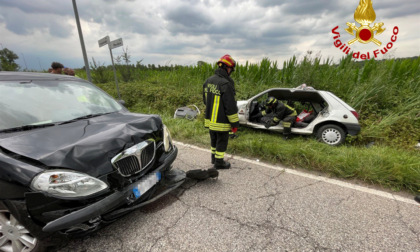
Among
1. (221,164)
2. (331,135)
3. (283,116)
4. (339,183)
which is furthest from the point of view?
(283,116)

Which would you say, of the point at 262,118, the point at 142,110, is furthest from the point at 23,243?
the point at 142,110

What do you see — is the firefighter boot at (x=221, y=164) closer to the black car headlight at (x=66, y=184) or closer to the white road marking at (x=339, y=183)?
the white road marking at (x=339, y=183)

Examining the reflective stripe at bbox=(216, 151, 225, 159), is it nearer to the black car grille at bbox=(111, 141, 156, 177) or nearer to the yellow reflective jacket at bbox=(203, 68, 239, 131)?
the yellow reflective jacket at bbox=(203, 68, 239, 131)

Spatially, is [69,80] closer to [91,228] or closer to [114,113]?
[114,113]

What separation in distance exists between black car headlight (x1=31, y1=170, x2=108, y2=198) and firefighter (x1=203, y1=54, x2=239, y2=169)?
1828mm

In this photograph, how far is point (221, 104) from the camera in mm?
2859

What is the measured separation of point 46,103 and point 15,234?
1310mm

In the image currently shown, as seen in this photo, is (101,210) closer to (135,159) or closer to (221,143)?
(135,159)

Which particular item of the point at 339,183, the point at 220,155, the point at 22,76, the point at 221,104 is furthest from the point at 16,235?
the point at 339,183

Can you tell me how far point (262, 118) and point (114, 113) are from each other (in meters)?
3.89

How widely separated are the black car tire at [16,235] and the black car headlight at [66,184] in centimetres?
45

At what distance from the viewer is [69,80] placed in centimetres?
269

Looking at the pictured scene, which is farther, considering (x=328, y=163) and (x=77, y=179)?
(x=328, y=163)

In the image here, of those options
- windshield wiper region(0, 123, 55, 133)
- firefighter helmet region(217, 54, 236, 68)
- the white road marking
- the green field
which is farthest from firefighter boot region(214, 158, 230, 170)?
windshield wiper region(0, 123, 55, 133)
